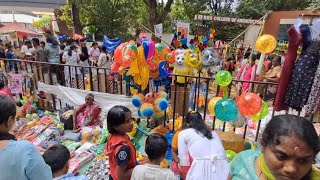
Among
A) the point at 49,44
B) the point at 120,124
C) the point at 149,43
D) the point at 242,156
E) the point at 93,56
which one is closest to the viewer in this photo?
the point at 242,156

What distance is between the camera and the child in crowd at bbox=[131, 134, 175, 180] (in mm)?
1852

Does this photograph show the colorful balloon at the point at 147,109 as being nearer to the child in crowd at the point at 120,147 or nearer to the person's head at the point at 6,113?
the child in crowd at the point at 120,147

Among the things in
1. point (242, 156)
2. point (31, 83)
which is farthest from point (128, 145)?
point (31, 83)

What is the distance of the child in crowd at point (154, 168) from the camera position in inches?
72.9

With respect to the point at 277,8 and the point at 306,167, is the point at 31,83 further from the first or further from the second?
the point at 277,8

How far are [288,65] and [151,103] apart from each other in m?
2.15

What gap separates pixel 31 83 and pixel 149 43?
3.14 meters

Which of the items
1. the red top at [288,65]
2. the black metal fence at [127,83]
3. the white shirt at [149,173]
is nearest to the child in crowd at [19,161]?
the white shirt at [149,173]

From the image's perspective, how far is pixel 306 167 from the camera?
1.08 meters

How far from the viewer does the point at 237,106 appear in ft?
10.9

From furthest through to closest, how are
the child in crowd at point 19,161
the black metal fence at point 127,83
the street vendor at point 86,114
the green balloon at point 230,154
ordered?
the street vendor at point 86,114 → the black metal fence at point 127,83 → the green balloon at point 230,154 → the child in crowd at point 19,161

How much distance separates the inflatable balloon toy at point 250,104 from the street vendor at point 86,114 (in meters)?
2.80

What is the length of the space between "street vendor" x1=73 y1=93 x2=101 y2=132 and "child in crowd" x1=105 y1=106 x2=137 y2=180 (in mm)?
2648

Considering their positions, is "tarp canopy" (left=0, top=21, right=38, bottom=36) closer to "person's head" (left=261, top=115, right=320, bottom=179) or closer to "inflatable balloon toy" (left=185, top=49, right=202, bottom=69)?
"inflatable balloon toy" (left=185, top=49, right=202, bottom=69)
